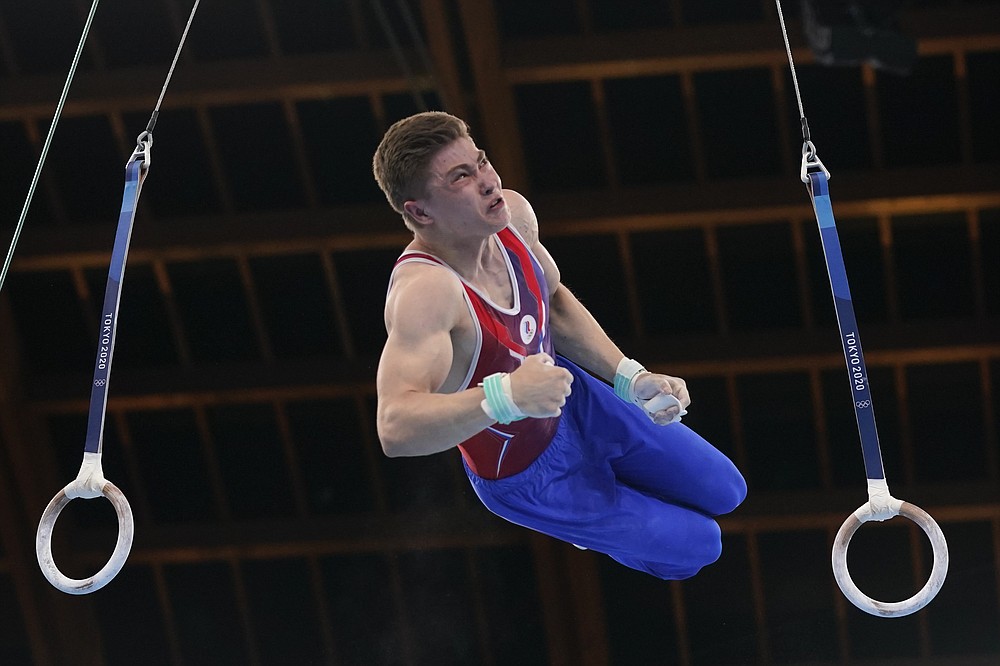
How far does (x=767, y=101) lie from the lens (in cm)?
641

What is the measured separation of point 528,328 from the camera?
9.80 feet

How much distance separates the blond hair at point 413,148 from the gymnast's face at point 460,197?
0.05 ft

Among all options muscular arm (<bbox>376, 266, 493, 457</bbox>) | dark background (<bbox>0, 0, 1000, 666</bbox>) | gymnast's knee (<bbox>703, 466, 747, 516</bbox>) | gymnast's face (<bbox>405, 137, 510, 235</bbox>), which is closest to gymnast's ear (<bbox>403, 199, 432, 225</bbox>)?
gymnast's face (<bbox>405, 137, 510, 235</bbox>)

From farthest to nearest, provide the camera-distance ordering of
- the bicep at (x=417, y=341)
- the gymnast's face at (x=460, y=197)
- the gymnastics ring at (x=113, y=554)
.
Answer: the gymnastics ring at (x=113, y=554)
the gymnast's face at (x=460, y=197)
the bicep at (x=417, y=341)

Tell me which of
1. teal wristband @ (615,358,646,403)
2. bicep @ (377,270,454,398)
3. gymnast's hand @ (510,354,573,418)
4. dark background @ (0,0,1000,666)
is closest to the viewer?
gymnast's hand @ (510,354,573,418)

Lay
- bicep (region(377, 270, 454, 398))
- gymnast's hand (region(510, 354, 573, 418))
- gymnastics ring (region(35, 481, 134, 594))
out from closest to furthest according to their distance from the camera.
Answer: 1. gymnast's hand (region(510, 354, 573, 418))
2. bicep (region(377, 270, 454, 398))
3. gymnastics ring (region(35, 481, 134, 594))

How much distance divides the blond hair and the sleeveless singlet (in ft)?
0.46

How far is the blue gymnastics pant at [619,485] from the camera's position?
308 cm

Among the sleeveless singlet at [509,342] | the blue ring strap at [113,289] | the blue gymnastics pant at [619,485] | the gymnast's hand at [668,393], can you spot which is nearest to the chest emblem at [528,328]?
the sleeveless singlet at [509,342]

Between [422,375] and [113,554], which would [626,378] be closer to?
[422,375]

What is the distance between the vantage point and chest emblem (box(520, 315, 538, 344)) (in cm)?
297

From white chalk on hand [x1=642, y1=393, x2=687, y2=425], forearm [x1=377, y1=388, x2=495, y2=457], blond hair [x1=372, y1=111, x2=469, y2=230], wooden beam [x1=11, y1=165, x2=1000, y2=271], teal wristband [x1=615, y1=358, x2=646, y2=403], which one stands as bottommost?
forearm [x1=377, y1=388, x2=495, y2=457]

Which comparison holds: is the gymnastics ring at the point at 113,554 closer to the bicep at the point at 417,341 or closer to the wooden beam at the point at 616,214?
the bicep at the point at 417,341

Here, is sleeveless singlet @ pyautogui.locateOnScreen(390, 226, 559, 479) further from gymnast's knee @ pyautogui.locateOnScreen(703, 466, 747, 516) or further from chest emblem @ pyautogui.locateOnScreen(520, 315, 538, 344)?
gymnast's knee @ pyautogui.locateOnScreen(703, 466, 747, 516)
